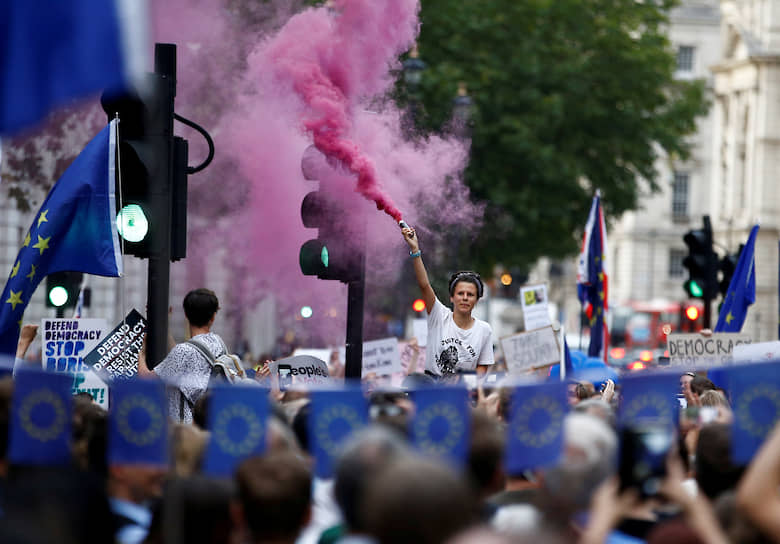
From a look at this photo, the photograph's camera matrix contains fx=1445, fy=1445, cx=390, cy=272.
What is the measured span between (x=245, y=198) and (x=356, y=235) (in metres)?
5.83

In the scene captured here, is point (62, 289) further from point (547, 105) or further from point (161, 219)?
point (547, 105)

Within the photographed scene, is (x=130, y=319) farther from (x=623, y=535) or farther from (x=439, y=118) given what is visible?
(x=439, y=118)

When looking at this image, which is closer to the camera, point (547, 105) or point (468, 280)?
point (468, 280)

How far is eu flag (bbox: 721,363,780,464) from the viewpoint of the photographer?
4926 millimetres

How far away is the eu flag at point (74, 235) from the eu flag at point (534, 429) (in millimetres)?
4412

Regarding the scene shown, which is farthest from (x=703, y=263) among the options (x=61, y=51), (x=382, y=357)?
(x=61, y=51)

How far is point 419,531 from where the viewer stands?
144 inches

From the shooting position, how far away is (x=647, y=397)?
5020 mm

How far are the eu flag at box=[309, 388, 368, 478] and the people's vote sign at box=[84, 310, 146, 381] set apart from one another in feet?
15.3

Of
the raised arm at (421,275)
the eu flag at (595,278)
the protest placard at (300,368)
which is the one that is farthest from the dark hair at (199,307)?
the eu flag at (595,278)

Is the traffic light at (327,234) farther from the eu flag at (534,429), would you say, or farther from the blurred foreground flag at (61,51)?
the eu flag at (534,429)

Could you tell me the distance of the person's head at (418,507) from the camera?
3.66 meters

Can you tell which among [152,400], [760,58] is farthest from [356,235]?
[760,58]

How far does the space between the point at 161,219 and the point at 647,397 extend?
4356mm
